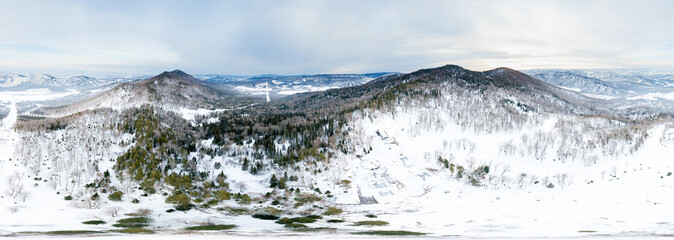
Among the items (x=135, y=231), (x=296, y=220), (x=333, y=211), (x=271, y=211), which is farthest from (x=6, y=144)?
(x=333, y=211)

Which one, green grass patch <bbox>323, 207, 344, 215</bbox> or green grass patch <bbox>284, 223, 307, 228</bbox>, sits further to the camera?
green grass patch <bbox>323, 207, 344, 215</bbox>

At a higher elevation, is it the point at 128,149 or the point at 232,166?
the point at 128,149

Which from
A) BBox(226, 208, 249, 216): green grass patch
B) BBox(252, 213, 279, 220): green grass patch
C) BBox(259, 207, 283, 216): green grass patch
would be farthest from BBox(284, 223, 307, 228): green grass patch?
BBox(226, 208, 249, 216): green grass patch

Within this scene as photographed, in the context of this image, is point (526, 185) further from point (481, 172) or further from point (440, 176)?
point (440, 176)

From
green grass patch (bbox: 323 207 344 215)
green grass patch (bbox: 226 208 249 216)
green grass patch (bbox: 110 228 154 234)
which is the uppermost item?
green grass patch (bbox: 110 228 154 234)

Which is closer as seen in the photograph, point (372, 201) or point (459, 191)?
point (372, 201)

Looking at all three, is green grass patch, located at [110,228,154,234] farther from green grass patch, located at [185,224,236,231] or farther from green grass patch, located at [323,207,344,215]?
green grass patch, located at [323,207,344,215]

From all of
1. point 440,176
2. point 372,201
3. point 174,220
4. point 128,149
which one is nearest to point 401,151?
point 440,176

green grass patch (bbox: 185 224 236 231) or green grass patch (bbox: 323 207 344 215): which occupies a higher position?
green grass patch (bbox: 185 224 236 231)
